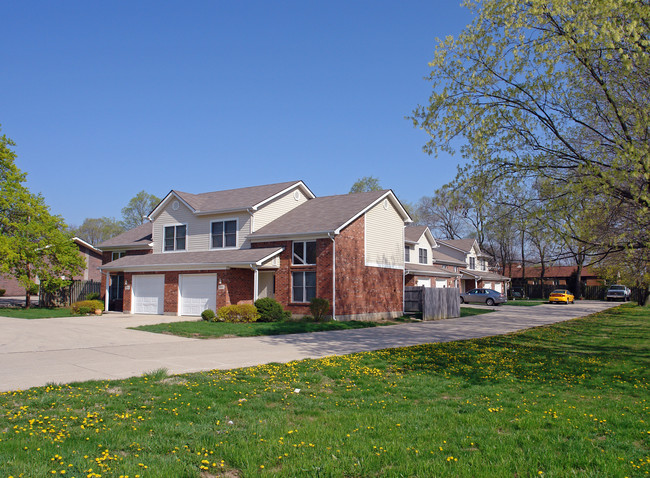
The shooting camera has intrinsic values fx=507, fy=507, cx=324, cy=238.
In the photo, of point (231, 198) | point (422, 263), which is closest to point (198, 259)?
point (231, 198)

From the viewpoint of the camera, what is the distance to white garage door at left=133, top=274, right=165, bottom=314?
2941 cm

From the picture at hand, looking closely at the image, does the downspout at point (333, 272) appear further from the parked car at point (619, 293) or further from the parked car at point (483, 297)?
the parked car at point (619, 293)

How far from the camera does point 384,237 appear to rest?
96.4ft

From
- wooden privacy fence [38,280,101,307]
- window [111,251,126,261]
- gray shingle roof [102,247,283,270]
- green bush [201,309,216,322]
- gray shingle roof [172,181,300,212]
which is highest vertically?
gray shingle roof [172,181,300,212]

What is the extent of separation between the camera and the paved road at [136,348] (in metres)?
10.5

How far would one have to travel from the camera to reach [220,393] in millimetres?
8234

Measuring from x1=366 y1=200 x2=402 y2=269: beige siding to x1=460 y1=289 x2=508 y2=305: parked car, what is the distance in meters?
20.3

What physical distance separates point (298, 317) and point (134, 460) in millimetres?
20176

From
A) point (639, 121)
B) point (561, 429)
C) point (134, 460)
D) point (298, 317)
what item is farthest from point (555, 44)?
point (298, 317)

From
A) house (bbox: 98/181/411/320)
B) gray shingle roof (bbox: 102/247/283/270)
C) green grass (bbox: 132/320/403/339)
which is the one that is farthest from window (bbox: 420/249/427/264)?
green grass (bbox: 132/320/403/339)

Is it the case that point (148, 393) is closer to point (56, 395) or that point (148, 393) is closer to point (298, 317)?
point (56, 395)

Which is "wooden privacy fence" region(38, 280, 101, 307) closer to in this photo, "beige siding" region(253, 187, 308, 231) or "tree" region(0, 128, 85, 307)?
"tree" region(0, 128, 85, 307)

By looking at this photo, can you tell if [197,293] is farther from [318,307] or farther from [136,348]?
[136,348]

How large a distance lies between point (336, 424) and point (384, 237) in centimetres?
2309
